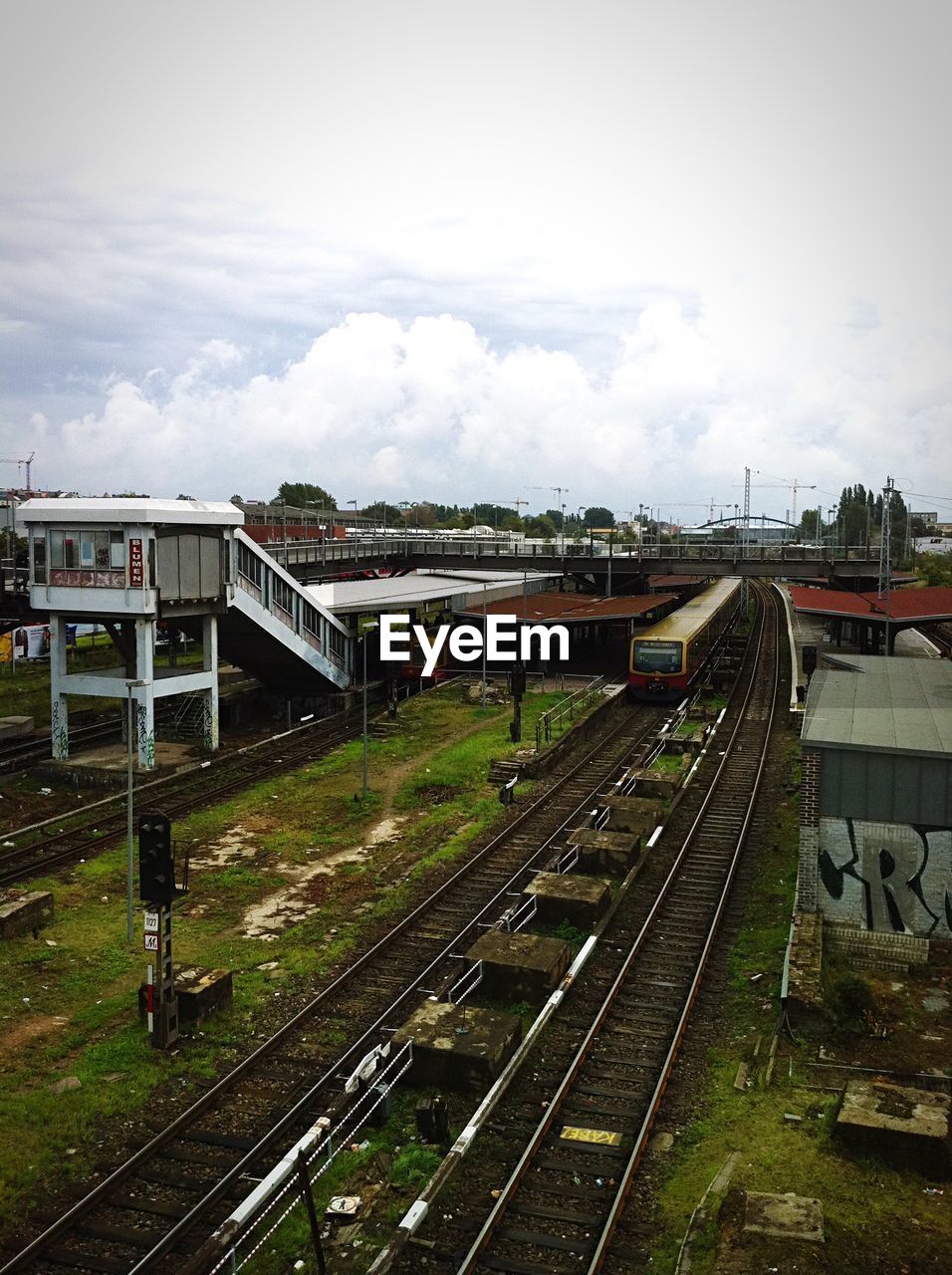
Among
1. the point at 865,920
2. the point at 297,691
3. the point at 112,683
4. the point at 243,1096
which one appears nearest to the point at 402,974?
the point at 243,1096

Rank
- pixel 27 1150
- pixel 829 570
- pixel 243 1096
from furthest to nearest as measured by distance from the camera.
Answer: pixel 829 570 < pixel 243 1096 < pixel 27 1150

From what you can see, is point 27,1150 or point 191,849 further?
point 191,849

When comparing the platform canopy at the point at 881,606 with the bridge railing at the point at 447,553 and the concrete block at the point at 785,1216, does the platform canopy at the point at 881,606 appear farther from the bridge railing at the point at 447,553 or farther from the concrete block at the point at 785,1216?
the concrete block at the point at 785,1216

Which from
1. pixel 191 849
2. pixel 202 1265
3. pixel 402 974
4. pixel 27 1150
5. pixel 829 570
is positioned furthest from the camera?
pixel 829 570

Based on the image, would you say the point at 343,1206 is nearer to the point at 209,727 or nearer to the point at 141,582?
the point at 141,582

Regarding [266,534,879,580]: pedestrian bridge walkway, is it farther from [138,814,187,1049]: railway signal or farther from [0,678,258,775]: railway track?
[138,814,187,1049]: railway signal

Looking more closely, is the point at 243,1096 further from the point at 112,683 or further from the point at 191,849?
the point at 112,683

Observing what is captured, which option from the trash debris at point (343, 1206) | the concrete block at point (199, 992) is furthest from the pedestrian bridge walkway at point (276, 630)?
the trash debris at point (343, 1206)
